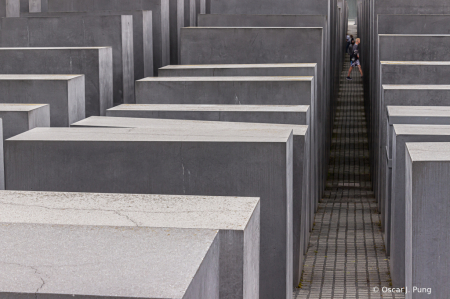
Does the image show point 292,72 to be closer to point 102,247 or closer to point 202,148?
point 202,148

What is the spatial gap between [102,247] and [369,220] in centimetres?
835

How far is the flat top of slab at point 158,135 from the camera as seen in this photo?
17.9 ft

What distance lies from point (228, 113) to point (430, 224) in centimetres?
330

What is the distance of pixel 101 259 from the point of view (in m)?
2.64

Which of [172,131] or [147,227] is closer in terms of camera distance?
[147,227]

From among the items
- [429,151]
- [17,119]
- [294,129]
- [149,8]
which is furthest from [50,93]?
[149,8]

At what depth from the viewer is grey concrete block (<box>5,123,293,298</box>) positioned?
5.33 metres

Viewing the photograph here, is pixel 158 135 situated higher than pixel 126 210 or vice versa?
pixel 158 135

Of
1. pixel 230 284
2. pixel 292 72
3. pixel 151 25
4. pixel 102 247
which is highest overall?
pixel 151 25

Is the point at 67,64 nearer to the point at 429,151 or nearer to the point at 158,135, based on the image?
the point at 158,135

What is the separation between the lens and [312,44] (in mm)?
12023

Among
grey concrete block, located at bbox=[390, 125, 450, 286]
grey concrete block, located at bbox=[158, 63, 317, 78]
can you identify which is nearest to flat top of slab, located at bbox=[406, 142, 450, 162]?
grey concrete block, located at bbox=[390, 125, 450, 286]

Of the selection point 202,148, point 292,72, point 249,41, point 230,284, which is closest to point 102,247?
point 230,284

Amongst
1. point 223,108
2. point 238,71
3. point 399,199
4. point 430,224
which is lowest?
point 399,199
